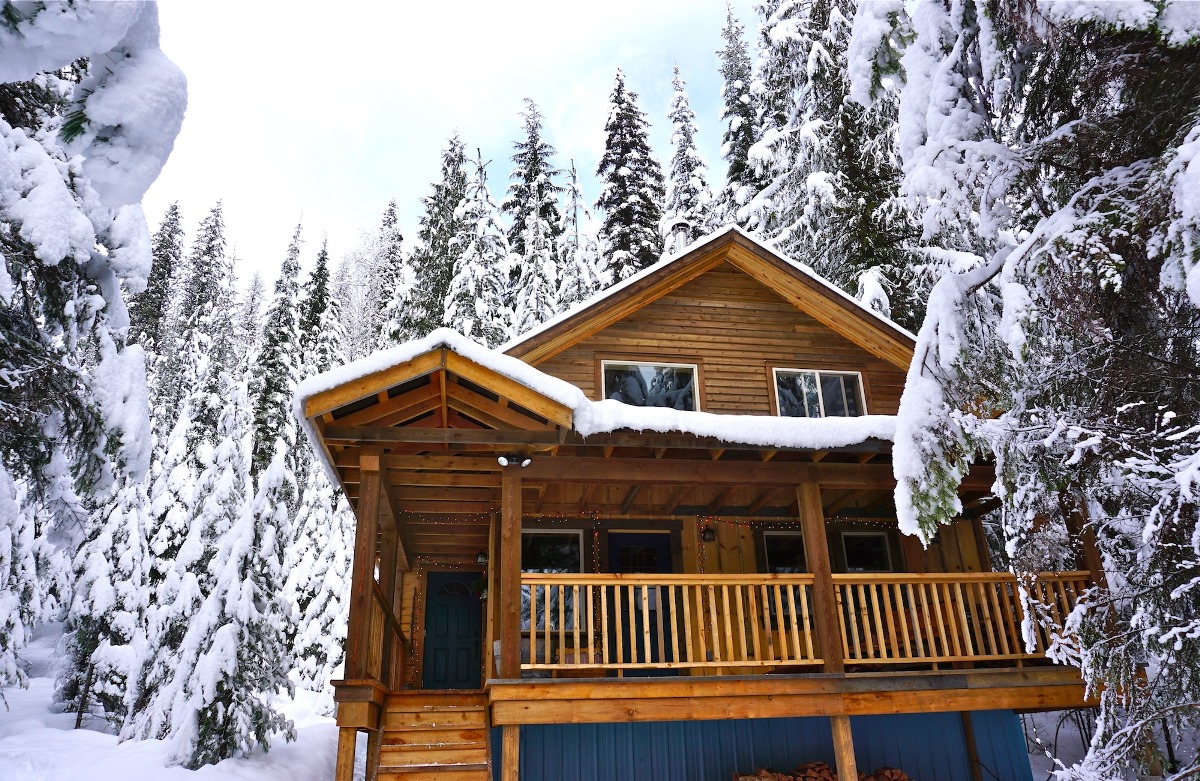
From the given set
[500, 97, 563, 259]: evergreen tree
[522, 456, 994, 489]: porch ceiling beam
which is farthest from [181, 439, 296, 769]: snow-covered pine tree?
[500, 97, 563, 259]: evergreen tree

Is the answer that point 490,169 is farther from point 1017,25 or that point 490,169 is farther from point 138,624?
point 1017,25

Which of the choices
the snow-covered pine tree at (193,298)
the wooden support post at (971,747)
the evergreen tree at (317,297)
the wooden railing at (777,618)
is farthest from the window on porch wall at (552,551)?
the snow-covered pine tree at (193,298)

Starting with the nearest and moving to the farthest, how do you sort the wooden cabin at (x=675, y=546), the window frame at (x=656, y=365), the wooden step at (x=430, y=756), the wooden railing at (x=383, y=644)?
1. the wooden step at (x=430, y=756)
2. the wooden cabin at (x=675, y=546)
3. the wooden railing at (x=383, y=644)
4. the window frame at (x=656, y=365)

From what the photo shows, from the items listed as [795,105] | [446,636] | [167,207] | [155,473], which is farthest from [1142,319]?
[167,207]

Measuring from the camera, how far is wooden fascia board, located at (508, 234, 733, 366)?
10.6m

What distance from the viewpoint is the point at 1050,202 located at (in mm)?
6203

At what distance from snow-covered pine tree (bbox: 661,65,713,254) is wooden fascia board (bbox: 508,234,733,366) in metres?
10.0

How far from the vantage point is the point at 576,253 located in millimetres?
23203

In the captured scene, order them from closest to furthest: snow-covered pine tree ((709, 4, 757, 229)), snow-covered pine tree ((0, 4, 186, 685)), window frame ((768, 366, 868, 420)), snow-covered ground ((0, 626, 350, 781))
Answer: snow-covered pine tree ((0, 4, 186, 685)) < snow-covered ground ((0, 626, 350, 781)) < window frame ((768, 366, 868, 420)) < snow-covered pine tree ((709, 4, 757, 229))

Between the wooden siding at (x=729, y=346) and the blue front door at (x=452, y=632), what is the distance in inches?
173

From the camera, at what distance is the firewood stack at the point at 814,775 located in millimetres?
7801

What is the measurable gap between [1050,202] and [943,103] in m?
1.45

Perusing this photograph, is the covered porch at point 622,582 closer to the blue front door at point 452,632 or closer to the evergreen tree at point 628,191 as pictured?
the blue front door at point 452,632

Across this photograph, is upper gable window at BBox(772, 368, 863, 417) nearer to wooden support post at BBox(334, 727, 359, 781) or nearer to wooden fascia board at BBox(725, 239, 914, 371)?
wooden fascia board at BBox(725, 239, 914, 371)
